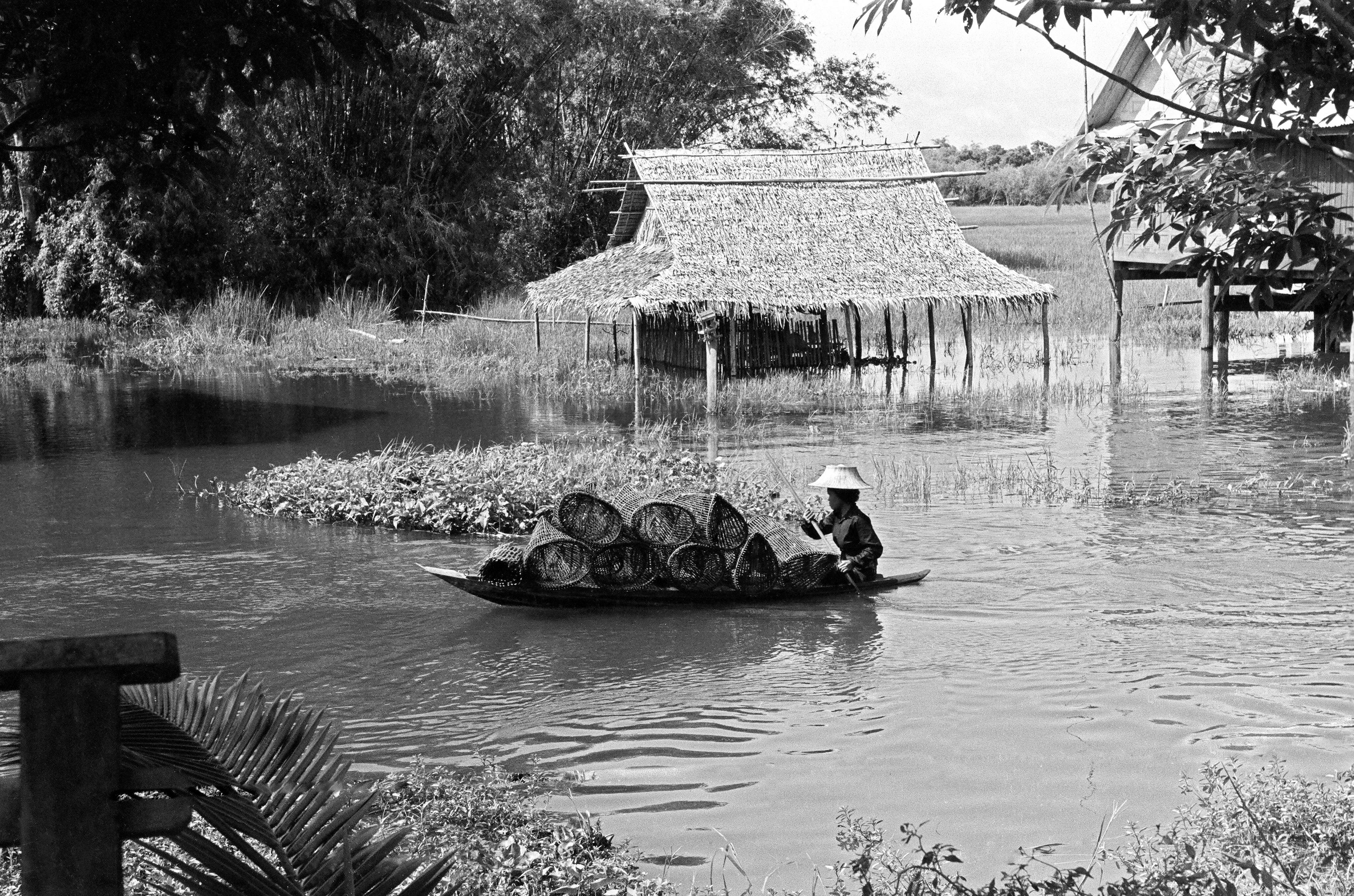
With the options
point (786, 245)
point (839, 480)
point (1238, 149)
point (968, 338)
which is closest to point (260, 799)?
point (1238, 149)

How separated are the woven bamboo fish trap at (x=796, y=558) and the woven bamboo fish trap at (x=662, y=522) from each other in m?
0.49

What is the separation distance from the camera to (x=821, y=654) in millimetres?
8648

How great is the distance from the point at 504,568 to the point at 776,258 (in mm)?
14057

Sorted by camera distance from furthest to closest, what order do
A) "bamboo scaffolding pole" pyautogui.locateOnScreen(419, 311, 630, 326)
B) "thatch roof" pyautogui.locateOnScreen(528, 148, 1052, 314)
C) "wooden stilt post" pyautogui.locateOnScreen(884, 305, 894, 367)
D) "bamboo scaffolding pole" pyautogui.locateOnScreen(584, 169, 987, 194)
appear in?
1. "bamboo scaffolding pole" pyautogui.locateOnScreen(419, 311, 630, 326)
2. "wooden stilt post" pyautogui.locateOnScreen(884, 305, 894, 367)
3. "bamboo scaffolding pole" pyautogui.locateOnScreen(584, 169, 987, 194)
4. "thatch roof" pyautogui.locateOnScreen(528, 148, 1052, 314)

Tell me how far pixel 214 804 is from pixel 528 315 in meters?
27.8

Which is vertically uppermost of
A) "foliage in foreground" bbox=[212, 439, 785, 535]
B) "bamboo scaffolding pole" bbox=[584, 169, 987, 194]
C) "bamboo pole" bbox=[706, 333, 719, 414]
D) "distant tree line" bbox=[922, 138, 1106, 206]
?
"distant tree line" bbox=[922, 138, 1106, 206]

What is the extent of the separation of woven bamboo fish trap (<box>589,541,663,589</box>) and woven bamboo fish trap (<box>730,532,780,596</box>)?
0.52 meters

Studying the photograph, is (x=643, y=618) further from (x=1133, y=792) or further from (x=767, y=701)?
(x=1133, y=792)

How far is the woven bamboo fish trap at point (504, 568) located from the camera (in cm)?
882

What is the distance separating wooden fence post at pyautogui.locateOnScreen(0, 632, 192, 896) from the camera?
77.1 inches

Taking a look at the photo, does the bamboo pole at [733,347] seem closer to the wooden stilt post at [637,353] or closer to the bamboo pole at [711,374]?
the bamboo pole at [711,374]

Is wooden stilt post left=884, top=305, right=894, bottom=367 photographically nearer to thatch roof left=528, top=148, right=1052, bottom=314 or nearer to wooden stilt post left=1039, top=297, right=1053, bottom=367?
thatch roof left=528, top=148, right=1052, bottom=314

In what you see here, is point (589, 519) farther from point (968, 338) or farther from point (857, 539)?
point (968, 338)

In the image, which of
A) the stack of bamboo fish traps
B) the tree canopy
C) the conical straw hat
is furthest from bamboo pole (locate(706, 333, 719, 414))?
the tree canopy
